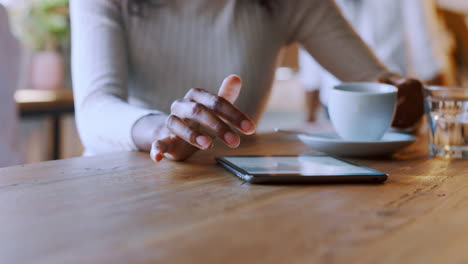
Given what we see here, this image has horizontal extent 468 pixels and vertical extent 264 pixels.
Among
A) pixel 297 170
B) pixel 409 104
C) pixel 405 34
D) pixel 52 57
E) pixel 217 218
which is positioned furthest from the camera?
pixel 52 57

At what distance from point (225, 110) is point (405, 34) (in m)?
1.71

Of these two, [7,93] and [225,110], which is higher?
[225,110]

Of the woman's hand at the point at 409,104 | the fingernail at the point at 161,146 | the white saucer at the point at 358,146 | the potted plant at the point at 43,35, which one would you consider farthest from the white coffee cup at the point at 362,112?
the potted plant at the point at 43,35

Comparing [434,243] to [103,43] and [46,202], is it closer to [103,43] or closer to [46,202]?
[46,202]

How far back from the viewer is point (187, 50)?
1.15 metres

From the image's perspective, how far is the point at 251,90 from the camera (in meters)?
1.20

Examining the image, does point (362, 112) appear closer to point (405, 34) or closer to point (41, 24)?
point (405, 34)

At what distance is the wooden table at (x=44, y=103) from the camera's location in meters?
1.98

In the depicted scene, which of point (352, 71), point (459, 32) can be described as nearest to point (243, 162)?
point (352, 71)

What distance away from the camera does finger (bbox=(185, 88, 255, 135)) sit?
63 cm

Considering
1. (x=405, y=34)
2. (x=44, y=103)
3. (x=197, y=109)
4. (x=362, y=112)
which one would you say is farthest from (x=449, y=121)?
(x=44, y=103)

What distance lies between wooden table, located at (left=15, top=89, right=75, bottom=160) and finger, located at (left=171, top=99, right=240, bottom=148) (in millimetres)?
1397

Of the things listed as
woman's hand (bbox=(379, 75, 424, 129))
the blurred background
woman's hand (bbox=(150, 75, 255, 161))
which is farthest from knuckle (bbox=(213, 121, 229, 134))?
the blurred background

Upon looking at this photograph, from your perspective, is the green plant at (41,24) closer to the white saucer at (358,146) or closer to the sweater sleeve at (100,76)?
the sweater sleeve at (100,76)
